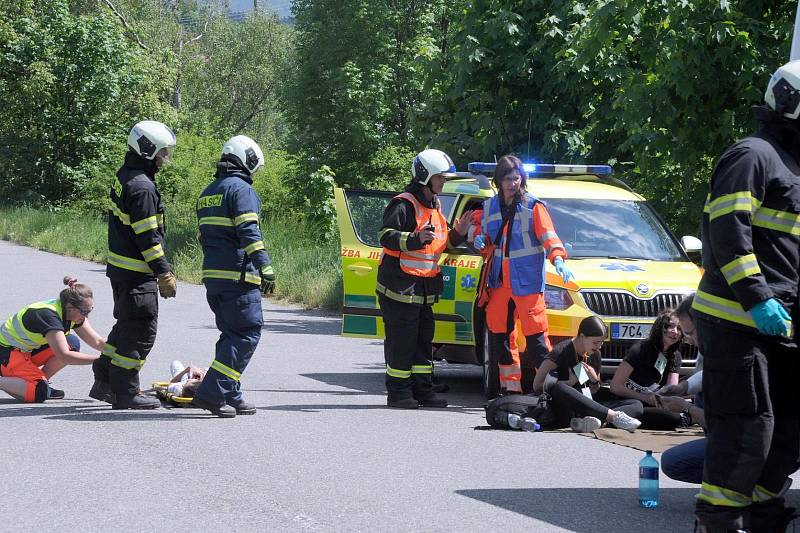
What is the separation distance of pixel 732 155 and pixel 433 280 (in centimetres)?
517

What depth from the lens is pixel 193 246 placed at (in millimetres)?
26344

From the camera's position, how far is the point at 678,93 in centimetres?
1279

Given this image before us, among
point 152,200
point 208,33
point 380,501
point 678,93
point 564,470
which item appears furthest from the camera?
point 208,33

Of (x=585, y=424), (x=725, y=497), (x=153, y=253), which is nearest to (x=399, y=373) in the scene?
(x=585, y=424)

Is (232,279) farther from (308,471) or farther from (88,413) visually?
(308,471)

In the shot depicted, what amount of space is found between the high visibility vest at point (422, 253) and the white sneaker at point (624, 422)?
2.04 m

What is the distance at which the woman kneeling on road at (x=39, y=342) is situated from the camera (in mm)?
9750

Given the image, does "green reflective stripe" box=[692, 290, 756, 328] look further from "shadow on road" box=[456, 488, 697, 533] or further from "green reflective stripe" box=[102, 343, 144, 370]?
"green reflective stripe" box=[102, 343, 144, 370]

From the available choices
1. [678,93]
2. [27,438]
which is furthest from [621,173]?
[27,438]

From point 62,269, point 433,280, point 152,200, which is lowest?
point 62,269

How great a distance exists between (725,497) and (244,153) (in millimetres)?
5202

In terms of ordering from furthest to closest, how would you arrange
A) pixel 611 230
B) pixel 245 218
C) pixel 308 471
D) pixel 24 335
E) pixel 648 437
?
pixel 611 230, pixel 24 335, pixel 245 218, pixel 648 437, pixel 308 471

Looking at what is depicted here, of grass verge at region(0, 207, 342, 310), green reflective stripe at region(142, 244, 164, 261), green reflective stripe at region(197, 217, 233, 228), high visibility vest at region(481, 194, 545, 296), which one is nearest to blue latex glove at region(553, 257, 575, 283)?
high visibility vest at region(481, 194, 545, 296)

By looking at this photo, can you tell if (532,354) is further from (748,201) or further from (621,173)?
(621,173)
